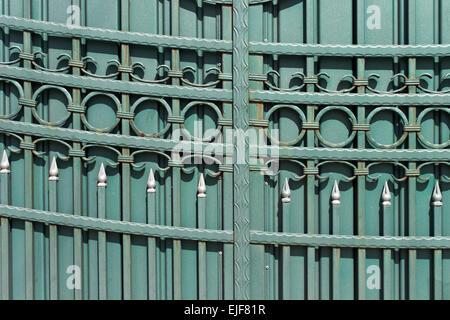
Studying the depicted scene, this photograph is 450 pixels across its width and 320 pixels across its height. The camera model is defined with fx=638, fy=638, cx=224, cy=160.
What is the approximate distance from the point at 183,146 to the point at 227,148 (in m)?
0.22

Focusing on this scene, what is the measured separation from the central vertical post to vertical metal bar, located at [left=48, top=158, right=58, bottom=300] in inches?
35.0

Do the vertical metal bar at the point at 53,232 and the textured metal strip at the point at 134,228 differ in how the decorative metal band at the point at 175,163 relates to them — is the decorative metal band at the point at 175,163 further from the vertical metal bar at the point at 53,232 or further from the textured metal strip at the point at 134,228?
the vertical metal bar at the point at 53,232

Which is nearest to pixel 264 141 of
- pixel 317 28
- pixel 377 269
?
pixel 317 28

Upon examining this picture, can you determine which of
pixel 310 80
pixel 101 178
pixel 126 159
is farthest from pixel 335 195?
pixel 101 178

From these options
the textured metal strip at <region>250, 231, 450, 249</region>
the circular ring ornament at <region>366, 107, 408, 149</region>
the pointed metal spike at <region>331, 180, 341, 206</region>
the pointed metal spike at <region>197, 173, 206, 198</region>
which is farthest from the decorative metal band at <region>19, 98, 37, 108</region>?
the circular ring ornament at <region>366, 107, 408, 149</region>

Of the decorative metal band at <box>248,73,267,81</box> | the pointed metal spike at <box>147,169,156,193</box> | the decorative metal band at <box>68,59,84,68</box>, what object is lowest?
the pointed metal spike at <box>147,169,156,193</box>

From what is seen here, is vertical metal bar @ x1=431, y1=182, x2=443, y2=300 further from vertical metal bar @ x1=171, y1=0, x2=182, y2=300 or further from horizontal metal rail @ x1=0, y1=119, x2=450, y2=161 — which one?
vertical metal bar @ x1=171, y1=0, x2=182, y2=300

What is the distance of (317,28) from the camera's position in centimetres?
312

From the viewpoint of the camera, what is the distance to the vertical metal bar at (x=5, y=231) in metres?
3.17

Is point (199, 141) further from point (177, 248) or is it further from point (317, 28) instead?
point (317, 28)

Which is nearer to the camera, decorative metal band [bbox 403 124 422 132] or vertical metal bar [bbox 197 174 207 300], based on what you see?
decorative metal band [bbox 403 124 422 132]

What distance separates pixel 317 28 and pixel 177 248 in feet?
4.20

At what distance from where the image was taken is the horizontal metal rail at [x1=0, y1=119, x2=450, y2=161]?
3.05m
